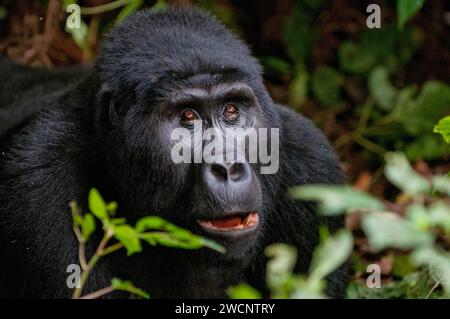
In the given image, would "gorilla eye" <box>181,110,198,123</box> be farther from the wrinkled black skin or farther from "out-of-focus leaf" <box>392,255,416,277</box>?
"out-of-focus leaf" <box>392,255,416,277</box>

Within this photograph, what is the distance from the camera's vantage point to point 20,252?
4.41 metres

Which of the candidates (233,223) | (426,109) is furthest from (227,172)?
(426,109)

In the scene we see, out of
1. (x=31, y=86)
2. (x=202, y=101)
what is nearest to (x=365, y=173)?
(x=31, y=86)

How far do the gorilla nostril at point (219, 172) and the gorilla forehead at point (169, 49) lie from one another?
59cm

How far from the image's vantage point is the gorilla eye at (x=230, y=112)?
14.3ft

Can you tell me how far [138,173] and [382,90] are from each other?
3874mm

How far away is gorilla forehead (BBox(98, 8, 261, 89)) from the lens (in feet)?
14.1

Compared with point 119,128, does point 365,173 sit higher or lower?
lower

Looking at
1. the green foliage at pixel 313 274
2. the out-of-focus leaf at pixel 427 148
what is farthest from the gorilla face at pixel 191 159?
the out-of-focus leaf at pixel 427 148

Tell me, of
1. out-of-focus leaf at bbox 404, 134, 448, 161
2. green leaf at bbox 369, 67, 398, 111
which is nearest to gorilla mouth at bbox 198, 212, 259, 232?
out-of-focus leaf at bbox 404, 134, 448, 161

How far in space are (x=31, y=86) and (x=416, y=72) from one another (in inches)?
155
